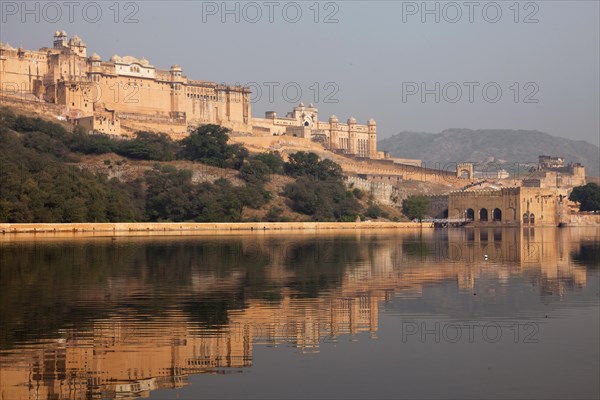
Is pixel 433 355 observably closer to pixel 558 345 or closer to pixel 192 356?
pixel 558 345

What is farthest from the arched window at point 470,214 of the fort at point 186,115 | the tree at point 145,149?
the tree at point 145,149

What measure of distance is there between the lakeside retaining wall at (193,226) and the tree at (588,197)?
2098cm

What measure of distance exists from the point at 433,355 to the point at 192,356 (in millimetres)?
2980

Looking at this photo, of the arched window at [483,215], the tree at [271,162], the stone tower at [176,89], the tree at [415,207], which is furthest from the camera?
the stone tower at [176,89]

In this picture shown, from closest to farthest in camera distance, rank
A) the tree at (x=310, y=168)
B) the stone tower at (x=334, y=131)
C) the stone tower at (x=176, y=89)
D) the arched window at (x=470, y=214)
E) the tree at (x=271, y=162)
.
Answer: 1. the tree at (x=271, y=162)
2. the tree at (x=310, y=168)
3. the arched window at (x=470, y=214)
4. the stone tower at (x=176, y=89)
5. the stone tower at (x=334, y=131)

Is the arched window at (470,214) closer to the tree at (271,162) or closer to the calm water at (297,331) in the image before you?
the tree at (271,162)

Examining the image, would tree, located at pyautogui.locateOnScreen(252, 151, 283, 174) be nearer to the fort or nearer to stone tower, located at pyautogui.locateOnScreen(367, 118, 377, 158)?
the fort

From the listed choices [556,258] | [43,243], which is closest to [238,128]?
[43,243]

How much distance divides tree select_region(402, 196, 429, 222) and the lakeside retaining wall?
12.8ft

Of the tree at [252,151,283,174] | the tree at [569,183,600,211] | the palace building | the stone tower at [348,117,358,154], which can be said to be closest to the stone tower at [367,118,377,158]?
the stone tower at [348,117,358,154]

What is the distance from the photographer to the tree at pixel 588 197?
86.1 metres

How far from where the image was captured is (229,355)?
1216 centimetres

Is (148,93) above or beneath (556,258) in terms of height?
above

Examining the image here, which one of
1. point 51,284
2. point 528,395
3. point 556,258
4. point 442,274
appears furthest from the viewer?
point 556,258
